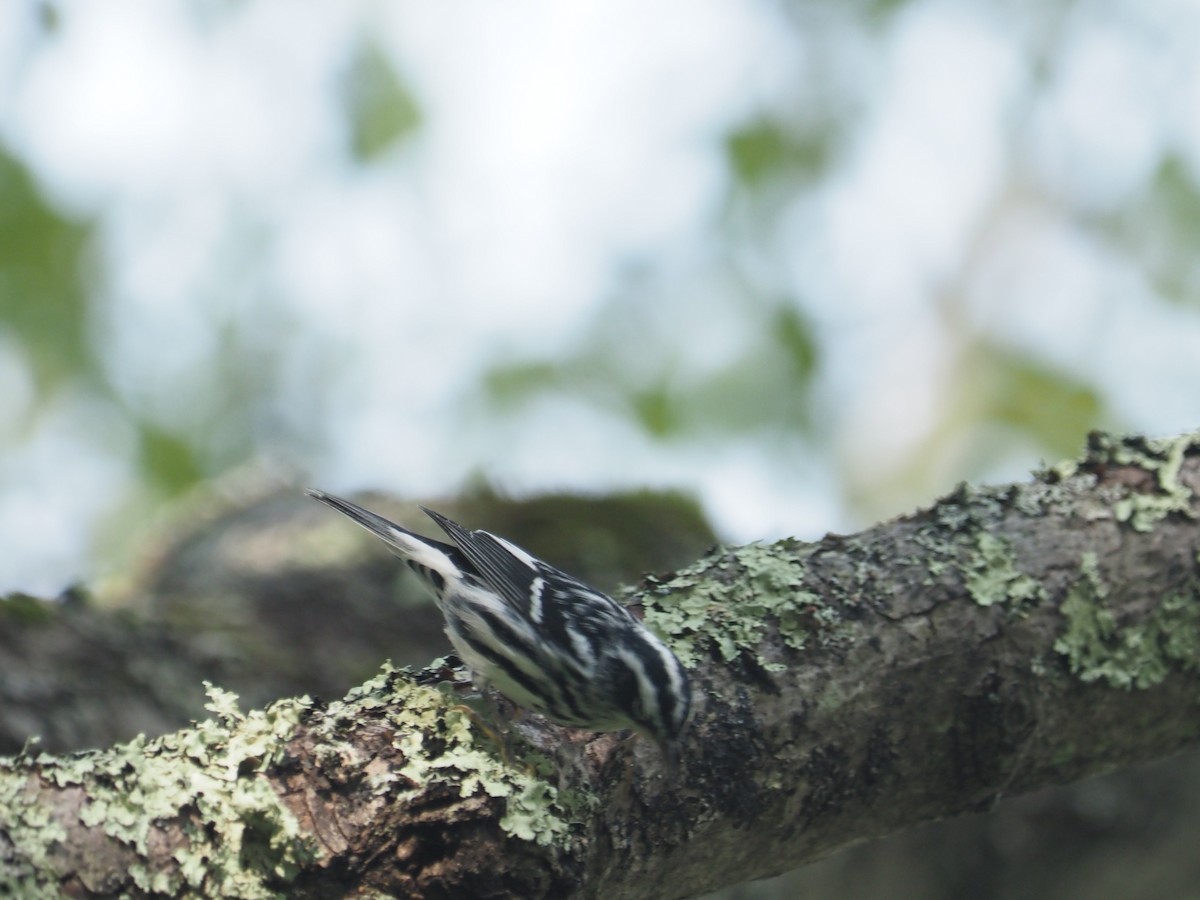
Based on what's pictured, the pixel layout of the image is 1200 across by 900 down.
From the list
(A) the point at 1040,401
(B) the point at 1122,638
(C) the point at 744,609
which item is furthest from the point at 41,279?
(B) the point at 1122,638

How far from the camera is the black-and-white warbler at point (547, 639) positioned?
2840 millimetres

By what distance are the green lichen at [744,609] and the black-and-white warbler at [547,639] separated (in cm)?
12

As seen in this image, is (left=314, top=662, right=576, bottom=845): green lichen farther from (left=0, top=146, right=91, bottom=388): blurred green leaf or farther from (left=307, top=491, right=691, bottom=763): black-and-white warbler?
(left=0, top=146, right=91, bottom=388): blurred green leaf

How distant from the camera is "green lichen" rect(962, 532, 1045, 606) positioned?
334cm

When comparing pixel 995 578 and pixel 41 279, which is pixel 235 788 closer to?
pixel 995 578

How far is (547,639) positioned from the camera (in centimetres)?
325

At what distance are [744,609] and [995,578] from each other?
2.50 ft

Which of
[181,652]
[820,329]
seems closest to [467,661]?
[181,652]

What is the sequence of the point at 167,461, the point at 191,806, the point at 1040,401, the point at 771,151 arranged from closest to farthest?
the point at 191,806, the point at 1040,401, the point at 167,461, the point at 771,151

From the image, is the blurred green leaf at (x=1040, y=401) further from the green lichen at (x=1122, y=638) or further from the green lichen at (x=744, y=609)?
the green lichen at (x=744, y=609)

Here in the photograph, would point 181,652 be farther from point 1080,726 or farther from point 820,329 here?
point 820,329

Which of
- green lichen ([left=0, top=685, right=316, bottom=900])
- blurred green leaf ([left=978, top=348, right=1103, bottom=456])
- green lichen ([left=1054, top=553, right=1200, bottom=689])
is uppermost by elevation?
blurred green leaf ([left=978, top=348, right=1103, bottom=456])

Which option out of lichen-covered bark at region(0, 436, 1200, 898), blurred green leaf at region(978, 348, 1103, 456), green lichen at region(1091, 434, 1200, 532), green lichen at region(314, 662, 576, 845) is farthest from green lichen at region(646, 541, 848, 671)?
blurred green leaf at region(978, 348, 1103, 456)

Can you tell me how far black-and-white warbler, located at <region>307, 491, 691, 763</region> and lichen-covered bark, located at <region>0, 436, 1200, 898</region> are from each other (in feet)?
0.35
